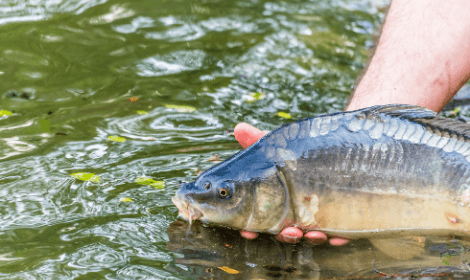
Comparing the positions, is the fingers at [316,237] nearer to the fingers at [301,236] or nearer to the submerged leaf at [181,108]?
the fingers at [301,236]

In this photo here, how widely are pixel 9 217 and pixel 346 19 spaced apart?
20.9 ft

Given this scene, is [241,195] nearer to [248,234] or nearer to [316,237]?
[248,234]

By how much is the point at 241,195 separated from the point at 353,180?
66cm

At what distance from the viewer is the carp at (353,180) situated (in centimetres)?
299

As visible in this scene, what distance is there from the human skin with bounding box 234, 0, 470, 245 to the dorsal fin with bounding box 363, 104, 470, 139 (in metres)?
0.85

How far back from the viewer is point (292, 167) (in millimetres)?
3010

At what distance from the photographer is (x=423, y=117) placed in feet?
10.1

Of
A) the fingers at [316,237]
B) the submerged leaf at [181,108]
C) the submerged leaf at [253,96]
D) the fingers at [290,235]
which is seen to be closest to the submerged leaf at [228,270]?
the fingers at [290,235]

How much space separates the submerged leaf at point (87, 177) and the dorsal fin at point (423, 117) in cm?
190

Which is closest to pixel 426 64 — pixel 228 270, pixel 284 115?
pixel 284 115

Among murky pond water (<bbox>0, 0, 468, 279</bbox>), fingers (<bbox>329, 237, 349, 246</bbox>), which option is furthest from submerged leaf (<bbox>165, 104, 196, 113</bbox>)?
fingers (<bbox>329, 237, 349, 246</bbox>)

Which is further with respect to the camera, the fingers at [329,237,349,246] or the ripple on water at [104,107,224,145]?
the ripple on water at [104,107,224,145]

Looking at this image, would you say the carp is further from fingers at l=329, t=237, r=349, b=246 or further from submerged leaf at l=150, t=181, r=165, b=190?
submerged leaf at l=150, t=181, r=165, b=190

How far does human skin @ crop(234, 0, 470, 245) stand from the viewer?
4020 millimetres
